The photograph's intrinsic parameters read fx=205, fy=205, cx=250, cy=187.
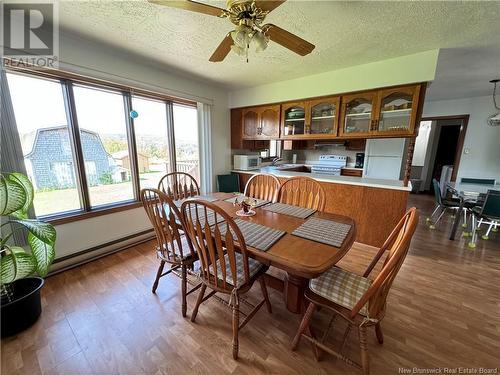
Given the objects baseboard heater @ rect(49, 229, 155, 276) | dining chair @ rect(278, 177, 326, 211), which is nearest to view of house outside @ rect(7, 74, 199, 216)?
baseboard heater @ rect(49, 229, 155, 276)

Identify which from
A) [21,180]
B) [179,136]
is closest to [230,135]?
[179,136]

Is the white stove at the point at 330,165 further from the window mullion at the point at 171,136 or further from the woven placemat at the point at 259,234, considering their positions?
the woven placemat at the point at 259,234

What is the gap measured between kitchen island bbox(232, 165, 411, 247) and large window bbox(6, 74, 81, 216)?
3095 millimetres

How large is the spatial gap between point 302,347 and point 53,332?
1728 millimetres

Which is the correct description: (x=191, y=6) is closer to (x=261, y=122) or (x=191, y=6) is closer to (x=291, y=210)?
(x=291, y=210)

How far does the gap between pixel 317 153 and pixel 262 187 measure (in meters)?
3.42

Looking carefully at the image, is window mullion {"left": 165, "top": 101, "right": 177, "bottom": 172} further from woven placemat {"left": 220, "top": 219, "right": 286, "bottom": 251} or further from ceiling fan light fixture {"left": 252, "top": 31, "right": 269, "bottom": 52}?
ceiling fan light fixture {"left": 252, "top": 31, "right": 269, "bottom": 52}

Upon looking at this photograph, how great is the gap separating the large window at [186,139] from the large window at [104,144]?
29.5 inches

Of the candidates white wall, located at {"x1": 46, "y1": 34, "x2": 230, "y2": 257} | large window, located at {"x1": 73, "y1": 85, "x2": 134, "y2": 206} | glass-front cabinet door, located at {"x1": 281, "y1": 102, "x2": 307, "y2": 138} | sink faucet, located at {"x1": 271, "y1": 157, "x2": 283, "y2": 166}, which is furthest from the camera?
sink faucet, located at {"x1": 271, "y1": 157, "x2": 283, "y2": 166}

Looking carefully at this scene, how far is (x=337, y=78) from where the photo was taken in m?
2.65

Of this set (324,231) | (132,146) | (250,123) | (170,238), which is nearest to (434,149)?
(250,123)

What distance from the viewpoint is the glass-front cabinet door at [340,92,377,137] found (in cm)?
257

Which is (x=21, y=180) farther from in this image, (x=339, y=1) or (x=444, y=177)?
(x=444, y=177)

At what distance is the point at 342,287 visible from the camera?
1.20 metres
